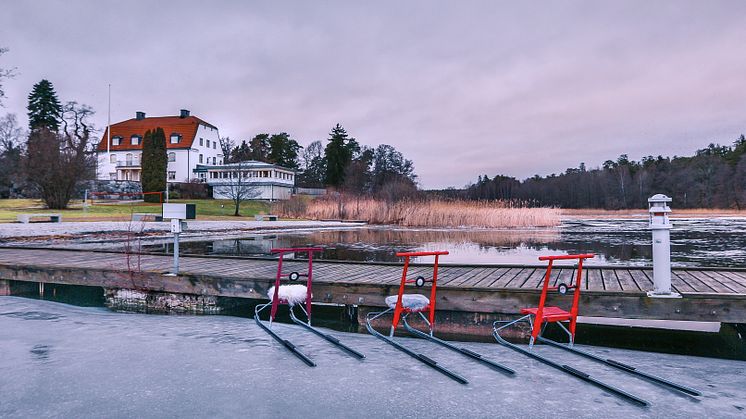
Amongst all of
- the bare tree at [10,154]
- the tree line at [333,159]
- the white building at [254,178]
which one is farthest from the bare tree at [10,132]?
the tree line at [333,159]

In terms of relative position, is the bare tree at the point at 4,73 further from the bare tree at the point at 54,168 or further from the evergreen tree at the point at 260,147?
the evergreen tree at the point at 260,147

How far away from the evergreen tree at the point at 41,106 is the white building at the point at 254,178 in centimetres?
1955

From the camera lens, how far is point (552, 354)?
192 inches

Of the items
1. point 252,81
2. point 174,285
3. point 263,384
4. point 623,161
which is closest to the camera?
point 263,384

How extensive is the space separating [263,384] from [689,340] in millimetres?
5359

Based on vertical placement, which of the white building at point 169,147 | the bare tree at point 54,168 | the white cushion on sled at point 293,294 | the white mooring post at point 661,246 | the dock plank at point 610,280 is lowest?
the white cushion on sled at point 293,294

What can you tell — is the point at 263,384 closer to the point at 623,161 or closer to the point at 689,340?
the point at 689,340

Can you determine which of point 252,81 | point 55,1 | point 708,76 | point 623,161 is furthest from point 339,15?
point 623,161

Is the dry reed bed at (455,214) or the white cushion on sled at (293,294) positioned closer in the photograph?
the white cushion on sled at (293,294)

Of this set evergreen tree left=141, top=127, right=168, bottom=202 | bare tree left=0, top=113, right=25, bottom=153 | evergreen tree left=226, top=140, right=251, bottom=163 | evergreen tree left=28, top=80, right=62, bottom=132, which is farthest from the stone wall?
evergreen tree left=226, top=140, right=251, bottom=163

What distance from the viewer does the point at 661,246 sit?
5340 millimetres

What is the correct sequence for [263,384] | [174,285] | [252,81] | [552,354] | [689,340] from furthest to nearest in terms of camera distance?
[252,81] → [174,285] → [689,340] → [552,354] → [263,384]

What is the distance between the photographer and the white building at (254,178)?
54.3m

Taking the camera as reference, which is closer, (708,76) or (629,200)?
(708,76)
